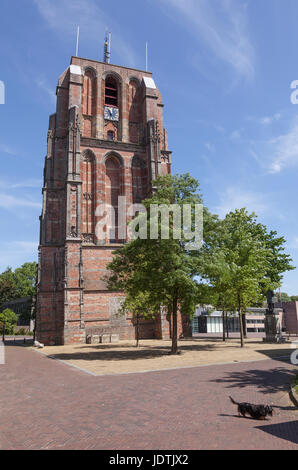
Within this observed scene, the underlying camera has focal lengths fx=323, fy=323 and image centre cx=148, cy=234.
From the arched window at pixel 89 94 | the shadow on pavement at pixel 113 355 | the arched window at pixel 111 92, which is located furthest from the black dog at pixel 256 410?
the arched window at pixel 111 92

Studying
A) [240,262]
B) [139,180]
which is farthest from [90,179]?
[240,262]

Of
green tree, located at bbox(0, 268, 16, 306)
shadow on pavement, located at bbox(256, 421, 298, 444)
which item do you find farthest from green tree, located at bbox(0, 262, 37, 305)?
shadow on pavement, located at bbox(256, 421, 298, 444)

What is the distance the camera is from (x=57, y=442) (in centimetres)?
585

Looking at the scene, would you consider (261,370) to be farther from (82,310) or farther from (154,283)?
(82,310)

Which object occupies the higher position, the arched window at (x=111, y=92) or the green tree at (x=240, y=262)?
the arched window at (x=111, y=92)

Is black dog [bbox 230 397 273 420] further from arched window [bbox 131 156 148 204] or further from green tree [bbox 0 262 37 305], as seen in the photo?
green tree [bbox 0 262 37 305]

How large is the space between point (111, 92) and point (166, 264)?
103ft

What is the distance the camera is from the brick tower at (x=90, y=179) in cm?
3105

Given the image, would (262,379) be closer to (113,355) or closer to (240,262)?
(113,355)

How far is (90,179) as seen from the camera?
119ft

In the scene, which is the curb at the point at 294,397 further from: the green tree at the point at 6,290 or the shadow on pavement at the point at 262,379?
the green tree at the point at 6,290

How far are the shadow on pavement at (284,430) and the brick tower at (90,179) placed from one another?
24666mm

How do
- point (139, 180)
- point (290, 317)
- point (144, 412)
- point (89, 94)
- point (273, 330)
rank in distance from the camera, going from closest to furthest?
point (144, 412) < point (273, 330) < point (139, 180) < point (89, 94) < point (290, 317)

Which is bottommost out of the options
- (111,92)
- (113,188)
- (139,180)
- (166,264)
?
(166,264)
